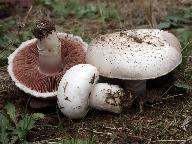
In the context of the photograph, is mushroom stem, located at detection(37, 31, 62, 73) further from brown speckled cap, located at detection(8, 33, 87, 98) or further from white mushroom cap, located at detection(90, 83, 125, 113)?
white mushroom cap, located at detection(90, 83, 125, 113)

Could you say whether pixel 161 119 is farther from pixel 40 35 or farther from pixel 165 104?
pixel 40 35

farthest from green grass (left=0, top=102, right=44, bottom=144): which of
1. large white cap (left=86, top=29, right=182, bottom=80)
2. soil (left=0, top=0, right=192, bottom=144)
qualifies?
large white cap (left=86, top=29, right=182, bottom=80)

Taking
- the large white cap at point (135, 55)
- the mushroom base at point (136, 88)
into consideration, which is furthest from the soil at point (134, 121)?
the large white cap at point (135, 55)

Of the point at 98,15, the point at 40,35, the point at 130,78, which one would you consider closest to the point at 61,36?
the point at 40,35

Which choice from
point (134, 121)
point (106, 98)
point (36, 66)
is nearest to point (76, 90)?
point (106, 98)

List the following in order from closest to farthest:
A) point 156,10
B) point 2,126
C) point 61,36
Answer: point 2,126 < point 61,36 < point 156,10

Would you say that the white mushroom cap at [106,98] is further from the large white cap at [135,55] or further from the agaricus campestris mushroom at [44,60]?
the agaricus campestris mushroom at [44,60]
